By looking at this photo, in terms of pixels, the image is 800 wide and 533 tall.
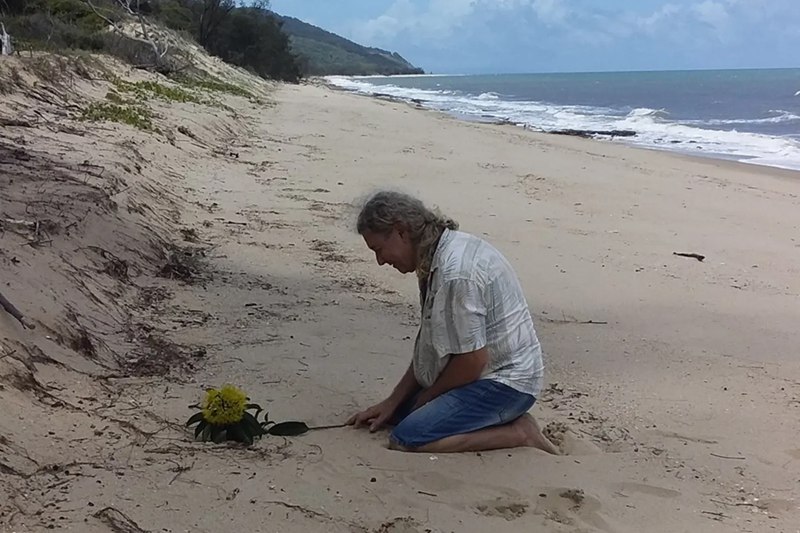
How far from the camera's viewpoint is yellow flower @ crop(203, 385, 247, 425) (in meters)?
3.19

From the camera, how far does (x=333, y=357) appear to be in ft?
14.8

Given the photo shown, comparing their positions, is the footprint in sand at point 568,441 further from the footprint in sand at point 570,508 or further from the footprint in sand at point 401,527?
the footprint in sand at point 401,527

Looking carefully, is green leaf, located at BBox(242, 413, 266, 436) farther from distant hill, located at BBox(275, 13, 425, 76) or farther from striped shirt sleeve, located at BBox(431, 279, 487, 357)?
distant hill, located at BBox(275, 13, 425, 76)

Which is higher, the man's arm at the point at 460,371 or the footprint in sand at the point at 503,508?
the man's arm at the point at 460,371

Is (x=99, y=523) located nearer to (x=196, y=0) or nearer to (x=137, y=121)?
(x=137, y=121)

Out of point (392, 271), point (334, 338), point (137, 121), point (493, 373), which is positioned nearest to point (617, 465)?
point (493, 373)

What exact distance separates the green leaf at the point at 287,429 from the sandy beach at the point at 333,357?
36 millimetres

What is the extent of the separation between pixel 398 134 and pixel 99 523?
16548mm

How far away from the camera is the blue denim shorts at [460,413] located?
3359 millimetres

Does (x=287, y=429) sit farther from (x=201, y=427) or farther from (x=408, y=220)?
(x=408, y=220)

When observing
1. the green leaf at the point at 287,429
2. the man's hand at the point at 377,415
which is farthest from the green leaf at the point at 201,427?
the man's hand at the point at 377,415

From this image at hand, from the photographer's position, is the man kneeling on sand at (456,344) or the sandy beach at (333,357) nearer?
the sandy beach at (333,357)

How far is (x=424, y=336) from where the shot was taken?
333 cm

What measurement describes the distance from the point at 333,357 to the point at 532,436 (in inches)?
55.6
